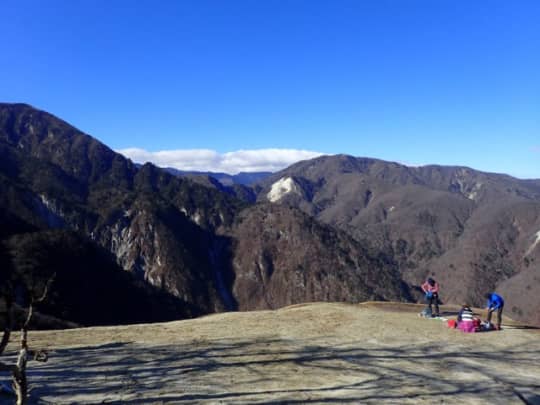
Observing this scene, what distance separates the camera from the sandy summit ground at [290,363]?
11.3 m

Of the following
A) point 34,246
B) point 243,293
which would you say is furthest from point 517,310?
point 34,246

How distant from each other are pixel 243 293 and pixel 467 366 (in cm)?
13556

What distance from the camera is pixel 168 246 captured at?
14100cm

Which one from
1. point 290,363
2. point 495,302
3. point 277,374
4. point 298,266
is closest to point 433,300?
point 495,302

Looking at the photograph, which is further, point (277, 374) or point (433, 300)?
point (433, 300)

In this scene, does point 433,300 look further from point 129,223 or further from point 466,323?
point 129,223

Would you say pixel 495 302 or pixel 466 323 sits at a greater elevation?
pixel 495 302

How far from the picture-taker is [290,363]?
1401 centimetres

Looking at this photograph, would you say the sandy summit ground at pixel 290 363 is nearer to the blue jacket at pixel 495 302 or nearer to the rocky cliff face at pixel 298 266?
the blue jacket at pixel 495 302

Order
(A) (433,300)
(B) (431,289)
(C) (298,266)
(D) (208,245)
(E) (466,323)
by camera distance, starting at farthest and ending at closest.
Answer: (D) (208,245)
(C) (298,266)
(A) (433,300)
(B) (431,289)
(E) (466,323)

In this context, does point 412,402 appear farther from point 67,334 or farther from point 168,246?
point 168,246

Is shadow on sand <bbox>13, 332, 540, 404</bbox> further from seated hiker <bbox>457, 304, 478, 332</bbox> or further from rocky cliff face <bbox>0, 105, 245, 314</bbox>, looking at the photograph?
rocky cliff face <bbox>0, 105, 245, 314</bbox>

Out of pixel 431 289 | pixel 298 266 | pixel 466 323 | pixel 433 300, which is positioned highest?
pixel 431 289

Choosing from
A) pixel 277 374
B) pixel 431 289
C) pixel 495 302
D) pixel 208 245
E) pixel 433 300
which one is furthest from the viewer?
pixel 208 245
